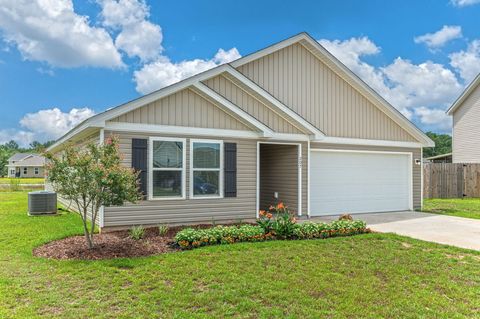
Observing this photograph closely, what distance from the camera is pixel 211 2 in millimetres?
14109

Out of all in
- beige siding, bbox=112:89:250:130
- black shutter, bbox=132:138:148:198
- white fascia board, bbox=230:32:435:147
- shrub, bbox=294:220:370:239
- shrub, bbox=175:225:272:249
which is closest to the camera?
shrub, bbox=175:225:272:249

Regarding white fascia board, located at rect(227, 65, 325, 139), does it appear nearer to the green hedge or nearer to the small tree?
the green hedge

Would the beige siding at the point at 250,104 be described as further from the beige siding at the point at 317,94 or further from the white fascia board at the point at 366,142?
the white fascia board at the point at 366,142

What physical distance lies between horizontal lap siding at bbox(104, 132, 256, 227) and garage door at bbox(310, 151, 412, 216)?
9.10 feet

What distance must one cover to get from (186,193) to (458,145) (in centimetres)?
2156

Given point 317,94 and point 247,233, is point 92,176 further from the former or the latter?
point 317,94

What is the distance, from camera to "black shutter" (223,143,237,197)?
979 centimetres

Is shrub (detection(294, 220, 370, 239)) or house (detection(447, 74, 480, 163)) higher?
house (detection(447, 74, 480, 163))

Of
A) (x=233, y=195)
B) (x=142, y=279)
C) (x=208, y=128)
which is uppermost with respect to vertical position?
(x=208, y=128)

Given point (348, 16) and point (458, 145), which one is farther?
point (458, 145)

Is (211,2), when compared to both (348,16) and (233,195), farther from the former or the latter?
(233,195)

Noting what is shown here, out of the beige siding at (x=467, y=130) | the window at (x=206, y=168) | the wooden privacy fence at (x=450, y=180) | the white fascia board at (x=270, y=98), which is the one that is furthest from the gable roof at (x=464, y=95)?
the window at (x=206, y=168)

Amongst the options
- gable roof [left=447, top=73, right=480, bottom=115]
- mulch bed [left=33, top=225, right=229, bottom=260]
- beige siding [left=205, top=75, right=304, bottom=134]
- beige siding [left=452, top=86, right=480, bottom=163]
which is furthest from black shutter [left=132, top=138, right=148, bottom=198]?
beige siding [left=452, top=86, right=480, bottom=163]

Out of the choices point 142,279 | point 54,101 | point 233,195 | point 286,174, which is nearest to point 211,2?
point 286,174
